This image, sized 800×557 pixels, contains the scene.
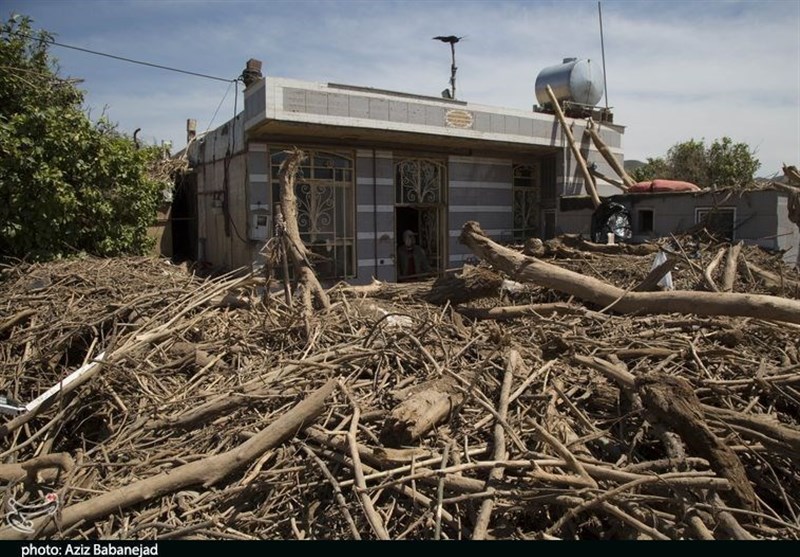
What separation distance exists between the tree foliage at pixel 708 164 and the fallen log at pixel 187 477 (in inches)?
728

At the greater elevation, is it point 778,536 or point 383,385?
point 383,385

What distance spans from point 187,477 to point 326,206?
853cm

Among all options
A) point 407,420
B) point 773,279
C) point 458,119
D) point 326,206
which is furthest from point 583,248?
point 407,420

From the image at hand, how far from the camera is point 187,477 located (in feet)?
9.96

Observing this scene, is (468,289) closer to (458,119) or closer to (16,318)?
(16,318)

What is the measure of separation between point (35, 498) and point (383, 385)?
2.22 metres

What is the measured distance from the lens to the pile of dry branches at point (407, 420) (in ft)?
8.90

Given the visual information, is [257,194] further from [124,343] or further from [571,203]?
[571,203]

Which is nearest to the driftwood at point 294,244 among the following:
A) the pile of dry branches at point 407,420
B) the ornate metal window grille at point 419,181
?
the pile of dry branches at point 407,420

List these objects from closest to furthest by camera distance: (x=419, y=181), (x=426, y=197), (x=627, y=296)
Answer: (x=627, y=296) < (x=419, y=181) < (x=426, y=197)

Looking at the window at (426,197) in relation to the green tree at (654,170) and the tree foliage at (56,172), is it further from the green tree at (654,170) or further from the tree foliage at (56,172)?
the green tree at (654,170)

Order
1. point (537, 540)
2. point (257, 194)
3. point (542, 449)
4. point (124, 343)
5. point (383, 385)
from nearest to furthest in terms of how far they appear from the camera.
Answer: point (537, 540) < point (542, 449) < point (383, 385) < point (124, 343) < point (257, 194)

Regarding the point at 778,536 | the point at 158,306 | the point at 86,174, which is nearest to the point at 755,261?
the point at 778,536

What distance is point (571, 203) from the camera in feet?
42.2
